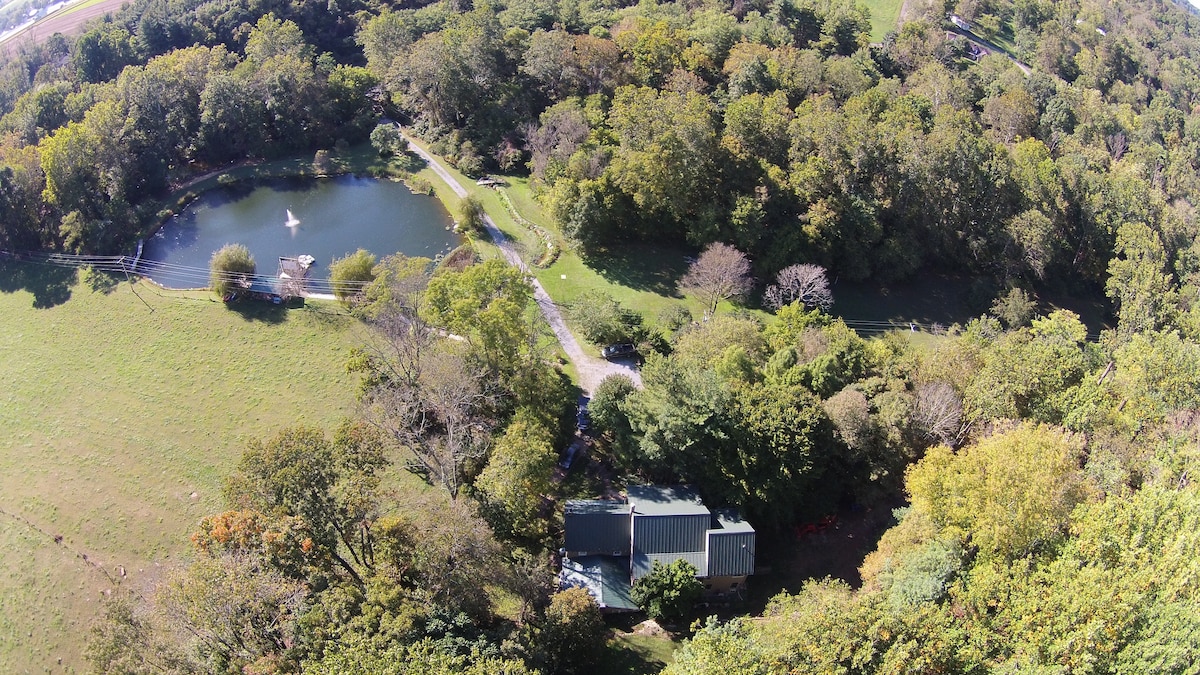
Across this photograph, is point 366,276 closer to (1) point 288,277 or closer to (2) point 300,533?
(1) point 288,277

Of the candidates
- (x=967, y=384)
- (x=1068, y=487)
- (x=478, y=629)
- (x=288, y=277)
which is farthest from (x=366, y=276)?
(x=1068, y=487)

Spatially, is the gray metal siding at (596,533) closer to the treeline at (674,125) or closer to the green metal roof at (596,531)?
the green metal roof at (596,531)

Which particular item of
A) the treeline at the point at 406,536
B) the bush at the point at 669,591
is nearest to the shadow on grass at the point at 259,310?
the treeline at the point at 406,536

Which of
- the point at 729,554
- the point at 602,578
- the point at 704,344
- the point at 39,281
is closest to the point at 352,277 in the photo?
the point at 704,344

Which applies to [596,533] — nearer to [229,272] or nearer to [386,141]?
[229,272]

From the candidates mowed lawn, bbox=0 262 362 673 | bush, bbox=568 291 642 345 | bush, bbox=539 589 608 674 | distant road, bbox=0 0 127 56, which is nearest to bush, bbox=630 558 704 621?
bush, bbox=539 589 608 674

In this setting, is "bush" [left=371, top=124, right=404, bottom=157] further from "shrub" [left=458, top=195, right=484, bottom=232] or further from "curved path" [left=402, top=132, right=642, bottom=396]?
"curved path" [left=402, top=132, right=642, bottom=396]
